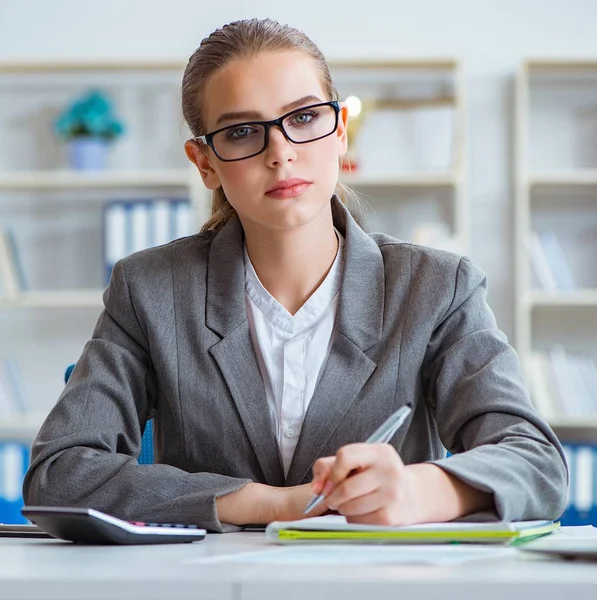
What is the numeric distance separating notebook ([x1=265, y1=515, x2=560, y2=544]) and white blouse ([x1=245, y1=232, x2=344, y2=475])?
47cm

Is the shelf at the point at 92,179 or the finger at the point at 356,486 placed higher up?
the shelf at the point at 92,179

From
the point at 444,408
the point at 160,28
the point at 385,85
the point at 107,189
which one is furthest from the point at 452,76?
the point at 444,408

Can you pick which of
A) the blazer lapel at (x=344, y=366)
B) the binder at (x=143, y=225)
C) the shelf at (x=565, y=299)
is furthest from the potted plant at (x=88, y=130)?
the blazer lapel at (x=344, y=366)

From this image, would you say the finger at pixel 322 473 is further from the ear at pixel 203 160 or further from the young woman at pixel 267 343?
the ear at pixel 203 160

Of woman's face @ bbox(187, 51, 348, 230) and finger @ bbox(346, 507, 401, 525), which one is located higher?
woman's face @ bbox(187, 51, 348, 230)

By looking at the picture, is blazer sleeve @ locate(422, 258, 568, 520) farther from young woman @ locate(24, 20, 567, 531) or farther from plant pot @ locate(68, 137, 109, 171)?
plant pot @ locate(68, 137, 109, 171)

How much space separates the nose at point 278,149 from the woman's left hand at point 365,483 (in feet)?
1.79

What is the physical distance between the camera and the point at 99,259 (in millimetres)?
3994

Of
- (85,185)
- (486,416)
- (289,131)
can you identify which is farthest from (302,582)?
(85,185)

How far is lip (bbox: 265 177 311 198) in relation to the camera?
4.56 feet

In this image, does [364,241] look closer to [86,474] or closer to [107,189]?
[86,474]

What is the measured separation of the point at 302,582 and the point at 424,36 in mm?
3558

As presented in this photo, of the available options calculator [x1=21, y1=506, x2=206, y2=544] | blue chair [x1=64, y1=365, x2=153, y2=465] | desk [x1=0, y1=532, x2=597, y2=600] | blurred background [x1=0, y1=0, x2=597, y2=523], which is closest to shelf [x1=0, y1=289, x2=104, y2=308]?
blurred background [x1=0, y1=0, x2=597, y2=523]

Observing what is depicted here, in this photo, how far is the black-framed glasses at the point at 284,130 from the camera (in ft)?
4.58
